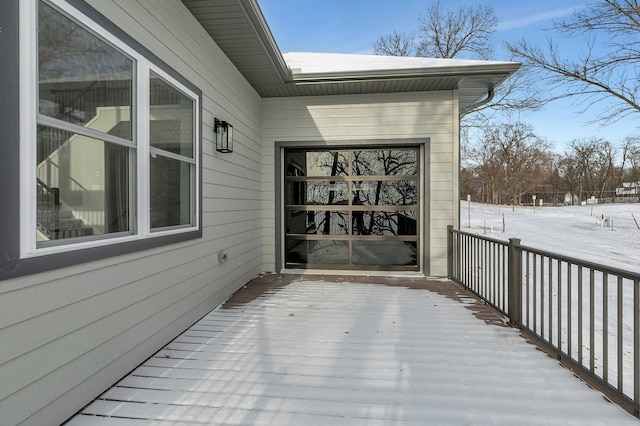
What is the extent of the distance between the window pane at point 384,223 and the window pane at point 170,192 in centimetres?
295

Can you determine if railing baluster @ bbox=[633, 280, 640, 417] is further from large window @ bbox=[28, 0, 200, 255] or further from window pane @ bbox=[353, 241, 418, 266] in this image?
window pane @ bbox=[353, 241, 418, 266]

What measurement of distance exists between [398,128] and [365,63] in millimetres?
1097

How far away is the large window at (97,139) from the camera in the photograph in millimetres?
1651

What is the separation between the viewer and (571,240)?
1077 centimetres

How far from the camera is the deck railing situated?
1837mm

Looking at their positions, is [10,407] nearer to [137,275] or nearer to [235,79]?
[137,275]

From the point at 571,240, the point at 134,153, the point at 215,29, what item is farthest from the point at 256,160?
the point at 571,240

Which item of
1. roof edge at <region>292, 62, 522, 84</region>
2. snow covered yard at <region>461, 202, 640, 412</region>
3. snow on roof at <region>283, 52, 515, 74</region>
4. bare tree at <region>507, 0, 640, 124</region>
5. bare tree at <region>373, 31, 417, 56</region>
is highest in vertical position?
bare tree at <region>373, 31, 417, 56</region>

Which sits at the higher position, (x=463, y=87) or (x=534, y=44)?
(x=534, y=44)

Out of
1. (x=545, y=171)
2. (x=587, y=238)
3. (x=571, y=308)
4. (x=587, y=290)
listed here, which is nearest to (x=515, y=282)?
(x=571, y=308)

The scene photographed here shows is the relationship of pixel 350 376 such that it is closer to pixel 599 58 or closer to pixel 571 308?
pixel 571 308

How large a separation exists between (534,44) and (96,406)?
11300mm

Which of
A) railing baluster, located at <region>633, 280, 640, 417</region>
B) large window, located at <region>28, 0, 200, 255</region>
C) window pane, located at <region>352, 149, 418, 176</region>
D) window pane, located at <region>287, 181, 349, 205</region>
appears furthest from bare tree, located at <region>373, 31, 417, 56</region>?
railing baluster, located at <region>633, 280, 640, 417</region>

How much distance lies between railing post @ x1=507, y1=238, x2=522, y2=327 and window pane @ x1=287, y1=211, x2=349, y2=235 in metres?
2.77
